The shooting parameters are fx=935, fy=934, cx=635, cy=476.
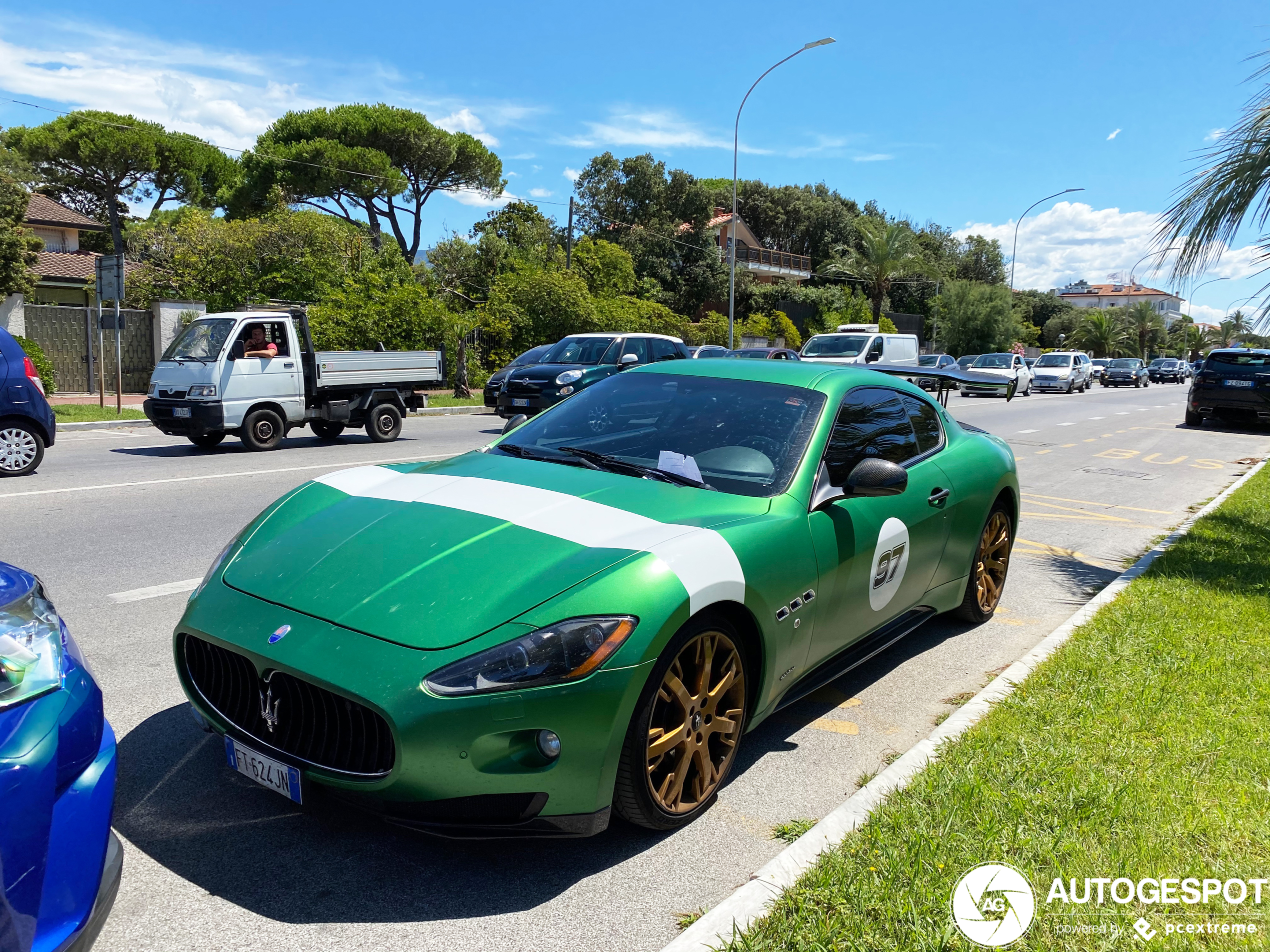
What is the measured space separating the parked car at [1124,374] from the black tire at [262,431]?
49.9 m

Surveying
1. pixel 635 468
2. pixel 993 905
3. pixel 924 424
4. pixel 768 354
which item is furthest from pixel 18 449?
pixel 768 354

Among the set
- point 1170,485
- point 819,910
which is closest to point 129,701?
point 819,910

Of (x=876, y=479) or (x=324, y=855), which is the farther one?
(x=876, y=479)

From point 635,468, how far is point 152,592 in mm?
3409

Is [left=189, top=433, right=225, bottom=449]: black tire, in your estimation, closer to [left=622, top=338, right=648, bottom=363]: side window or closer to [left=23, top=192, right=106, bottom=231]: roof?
[left=622, top=338, right=648, bottom=363]: side window

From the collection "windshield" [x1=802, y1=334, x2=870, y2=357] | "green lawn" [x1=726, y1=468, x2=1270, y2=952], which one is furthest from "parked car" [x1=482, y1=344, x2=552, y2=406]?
"green lawn" [x1=726, y1=468, x2=1270, y2=952]

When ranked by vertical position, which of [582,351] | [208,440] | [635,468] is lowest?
[208,440]

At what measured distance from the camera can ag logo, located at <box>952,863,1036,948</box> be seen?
8.54 feet

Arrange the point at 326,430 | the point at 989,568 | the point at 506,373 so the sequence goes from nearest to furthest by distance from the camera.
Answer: the point at 989,568, the point at 326,430, the point at 506,373

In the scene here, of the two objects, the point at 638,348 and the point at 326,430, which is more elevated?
the point at 638,348

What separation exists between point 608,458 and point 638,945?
1963mm

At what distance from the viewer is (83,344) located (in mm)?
22594

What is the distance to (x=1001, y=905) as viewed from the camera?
2729 millimetres

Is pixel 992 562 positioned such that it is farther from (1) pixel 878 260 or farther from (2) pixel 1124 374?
(2) pixel 1124 374
